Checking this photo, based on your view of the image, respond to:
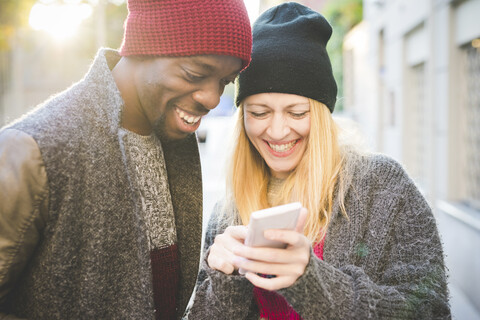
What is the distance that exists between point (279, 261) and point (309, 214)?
77 cm

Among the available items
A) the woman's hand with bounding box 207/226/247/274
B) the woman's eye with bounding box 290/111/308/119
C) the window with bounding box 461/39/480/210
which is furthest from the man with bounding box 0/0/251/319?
the window with bounding box 461/39/480/210

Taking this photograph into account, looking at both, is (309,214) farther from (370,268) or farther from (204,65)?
(204,65)

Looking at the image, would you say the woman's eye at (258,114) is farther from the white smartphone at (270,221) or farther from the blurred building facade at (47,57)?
the blurred building facade at (47,57)

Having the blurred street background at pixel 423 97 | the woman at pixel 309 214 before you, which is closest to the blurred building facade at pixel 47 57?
the blurred street background at pixel 423 97

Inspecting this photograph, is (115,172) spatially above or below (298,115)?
below

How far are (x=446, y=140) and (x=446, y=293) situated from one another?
375 centimetres

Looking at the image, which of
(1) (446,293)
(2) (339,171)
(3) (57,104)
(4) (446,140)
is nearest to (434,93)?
(4) (446,140)

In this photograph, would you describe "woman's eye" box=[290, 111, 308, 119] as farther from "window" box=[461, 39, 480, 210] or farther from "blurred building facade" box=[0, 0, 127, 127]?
"blurred building facade" box=[0, 0, 127, 127]

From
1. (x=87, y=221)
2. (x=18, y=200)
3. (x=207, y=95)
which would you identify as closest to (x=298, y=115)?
(x=207, y=95)

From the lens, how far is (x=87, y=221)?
152 centimetres

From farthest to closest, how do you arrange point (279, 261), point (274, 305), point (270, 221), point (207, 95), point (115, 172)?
point (274, 305) → point (207, 95) → point (115, 172) → point (279, 261) → point (270, 221)

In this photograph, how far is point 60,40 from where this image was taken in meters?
21.9


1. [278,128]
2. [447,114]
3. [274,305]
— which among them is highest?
[278,128]

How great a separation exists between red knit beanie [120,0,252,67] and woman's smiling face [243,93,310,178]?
61 centimetres
